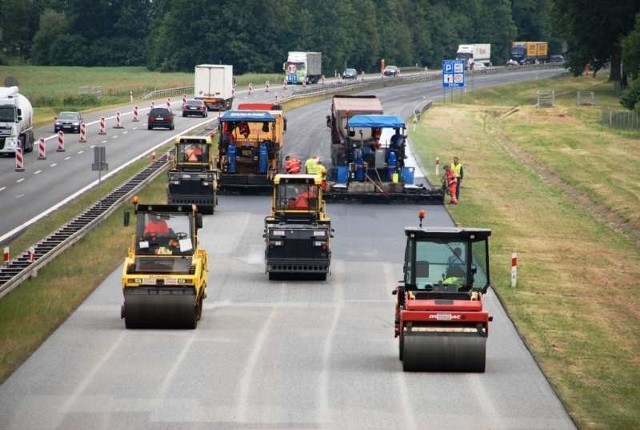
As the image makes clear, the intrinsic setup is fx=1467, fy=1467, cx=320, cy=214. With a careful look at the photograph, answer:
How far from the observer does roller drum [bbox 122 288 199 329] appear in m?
28.5

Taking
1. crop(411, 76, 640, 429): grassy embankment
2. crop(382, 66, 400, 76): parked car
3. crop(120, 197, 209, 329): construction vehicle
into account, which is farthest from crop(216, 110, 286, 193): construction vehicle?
crop(382, 66, 400, 76): parked car

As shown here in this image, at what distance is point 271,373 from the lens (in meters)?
25.5

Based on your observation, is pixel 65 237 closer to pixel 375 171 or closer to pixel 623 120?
pixel 375 171

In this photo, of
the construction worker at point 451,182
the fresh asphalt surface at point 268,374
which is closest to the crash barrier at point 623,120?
the construction worker at point 451,182

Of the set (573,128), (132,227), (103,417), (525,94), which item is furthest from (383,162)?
(525,94)

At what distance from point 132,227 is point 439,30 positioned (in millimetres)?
152159

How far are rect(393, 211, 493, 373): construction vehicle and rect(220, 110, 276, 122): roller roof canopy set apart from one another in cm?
3074

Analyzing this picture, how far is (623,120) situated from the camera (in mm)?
97562

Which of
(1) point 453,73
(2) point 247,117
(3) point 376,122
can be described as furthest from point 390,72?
(2) point 247,117

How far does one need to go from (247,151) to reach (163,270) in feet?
90.6

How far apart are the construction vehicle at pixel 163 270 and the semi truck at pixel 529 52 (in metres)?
168

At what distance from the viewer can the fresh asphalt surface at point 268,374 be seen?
22.2 m

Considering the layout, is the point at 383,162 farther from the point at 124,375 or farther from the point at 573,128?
the point at 573,128

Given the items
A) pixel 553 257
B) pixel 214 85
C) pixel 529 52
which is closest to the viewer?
pixel 553 257
